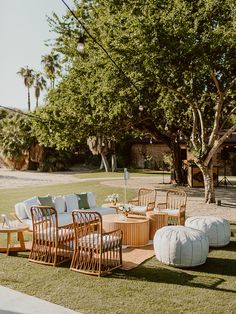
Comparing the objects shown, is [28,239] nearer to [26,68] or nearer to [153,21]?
[153,21]

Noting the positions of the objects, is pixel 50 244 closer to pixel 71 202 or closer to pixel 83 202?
pixel 71 202

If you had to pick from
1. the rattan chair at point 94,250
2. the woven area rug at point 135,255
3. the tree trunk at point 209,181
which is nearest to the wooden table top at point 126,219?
the woven area rug at point 135,255

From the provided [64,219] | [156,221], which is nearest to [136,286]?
[156,221]

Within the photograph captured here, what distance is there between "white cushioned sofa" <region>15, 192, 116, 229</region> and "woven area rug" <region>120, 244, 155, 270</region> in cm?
242

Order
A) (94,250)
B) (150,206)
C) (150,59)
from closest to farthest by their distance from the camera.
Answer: (94,250) → (150,206) → (150,59)

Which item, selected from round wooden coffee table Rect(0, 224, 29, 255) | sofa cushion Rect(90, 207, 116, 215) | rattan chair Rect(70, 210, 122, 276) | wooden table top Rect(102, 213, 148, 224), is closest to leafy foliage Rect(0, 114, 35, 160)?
sofa cushion Rect(90, 207, 116, 215)

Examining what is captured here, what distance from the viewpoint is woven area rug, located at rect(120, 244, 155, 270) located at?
8.42 metres

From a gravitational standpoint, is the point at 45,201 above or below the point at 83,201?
above

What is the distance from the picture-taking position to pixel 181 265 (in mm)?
8164

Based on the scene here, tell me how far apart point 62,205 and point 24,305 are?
5.99 metres

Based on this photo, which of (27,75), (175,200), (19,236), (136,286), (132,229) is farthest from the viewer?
(27,75)

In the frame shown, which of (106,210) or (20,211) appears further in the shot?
(106,210)

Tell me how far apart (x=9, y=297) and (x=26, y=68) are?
5176cm

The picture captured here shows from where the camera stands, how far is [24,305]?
20.0ft
